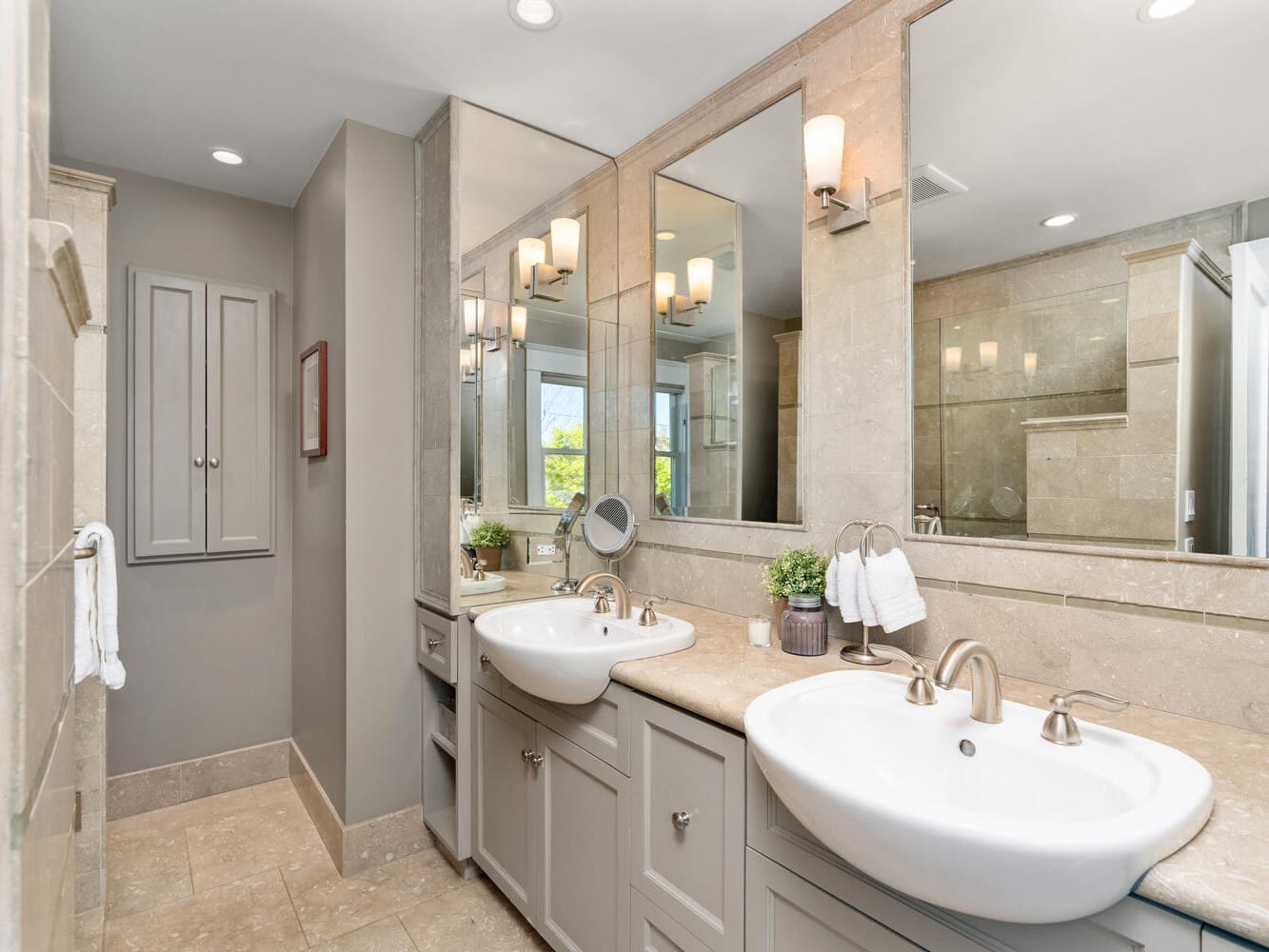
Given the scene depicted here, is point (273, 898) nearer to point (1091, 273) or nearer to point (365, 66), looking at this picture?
point (365, 66)

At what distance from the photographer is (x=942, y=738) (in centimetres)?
114

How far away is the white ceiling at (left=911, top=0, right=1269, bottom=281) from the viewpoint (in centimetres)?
117

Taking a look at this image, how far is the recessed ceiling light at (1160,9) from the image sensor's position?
1209 millimetres

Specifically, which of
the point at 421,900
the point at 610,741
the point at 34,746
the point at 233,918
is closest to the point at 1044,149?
the point at 610,741

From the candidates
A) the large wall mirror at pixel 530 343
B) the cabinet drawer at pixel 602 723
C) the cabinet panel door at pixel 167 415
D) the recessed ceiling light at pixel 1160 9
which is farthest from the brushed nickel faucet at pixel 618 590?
the cabinet panel door at pixel 167 415

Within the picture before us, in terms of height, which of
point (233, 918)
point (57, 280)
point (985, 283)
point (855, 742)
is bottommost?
point (233, 918)

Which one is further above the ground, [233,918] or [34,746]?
[34,746]

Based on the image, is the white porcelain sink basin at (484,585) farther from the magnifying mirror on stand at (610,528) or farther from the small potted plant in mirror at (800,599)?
the small potted plant in mirror at (800,599)

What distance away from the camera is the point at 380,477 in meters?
2.33

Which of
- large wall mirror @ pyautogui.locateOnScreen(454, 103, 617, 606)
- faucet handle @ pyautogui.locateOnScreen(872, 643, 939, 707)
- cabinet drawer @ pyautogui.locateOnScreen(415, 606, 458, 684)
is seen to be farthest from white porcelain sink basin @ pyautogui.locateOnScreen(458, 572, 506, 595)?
faucet handle @ pyautogui.locateOnScreen(872, 643, 939, 707)

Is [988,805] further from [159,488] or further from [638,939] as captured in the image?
[159,488]

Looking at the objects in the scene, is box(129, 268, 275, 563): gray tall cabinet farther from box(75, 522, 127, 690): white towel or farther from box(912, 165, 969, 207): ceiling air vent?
box(912, 165, 969, 207): ceiling air vent

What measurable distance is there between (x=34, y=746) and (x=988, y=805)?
4.01ft

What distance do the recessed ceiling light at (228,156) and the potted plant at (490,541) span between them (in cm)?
170
